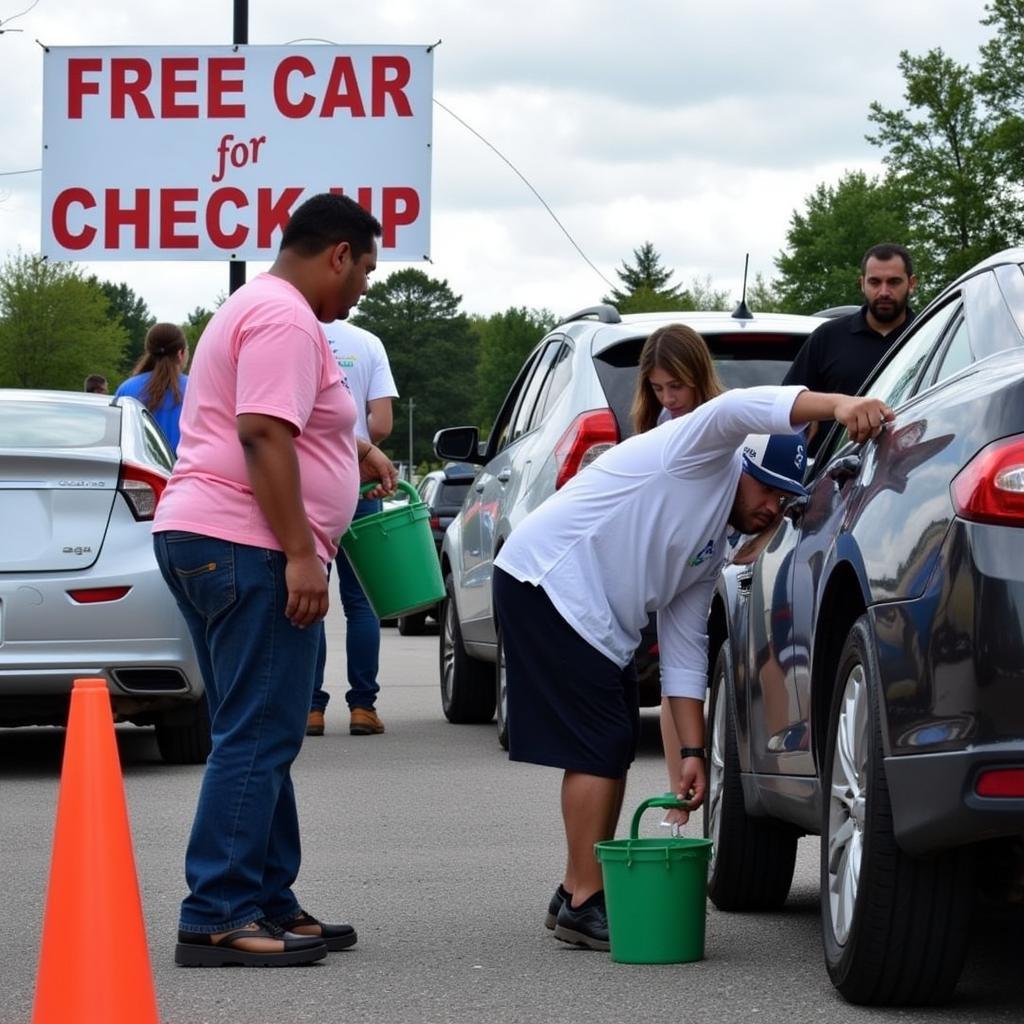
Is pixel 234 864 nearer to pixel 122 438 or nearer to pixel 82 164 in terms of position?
pixel 122 438

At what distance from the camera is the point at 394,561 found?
8.34 meters

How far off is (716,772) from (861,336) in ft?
10.2

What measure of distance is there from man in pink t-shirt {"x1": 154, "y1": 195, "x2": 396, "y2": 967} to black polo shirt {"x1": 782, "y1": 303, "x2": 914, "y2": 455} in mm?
3688

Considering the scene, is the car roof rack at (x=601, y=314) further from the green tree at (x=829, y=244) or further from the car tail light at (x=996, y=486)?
the green tree at (x=829, y=244)

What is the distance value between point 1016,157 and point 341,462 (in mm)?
59306

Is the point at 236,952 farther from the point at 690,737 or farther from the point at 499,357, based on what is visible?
the point at 499,357

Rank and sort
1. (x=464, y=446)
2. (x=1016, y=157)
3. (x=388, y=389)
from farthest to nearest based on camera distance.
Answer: (x=1016, y=157), (x=464, y=446), (x=388, y=389)

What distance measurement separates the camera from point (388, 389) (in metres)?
10.6

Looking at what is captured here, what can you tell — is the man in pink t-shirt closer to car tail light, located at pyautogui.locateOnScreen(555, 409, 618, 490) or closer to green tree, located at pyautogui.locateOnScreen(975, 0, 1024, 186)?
car tail light, located at pyautogui.locateOnScreen(555, 409, 618, 490)


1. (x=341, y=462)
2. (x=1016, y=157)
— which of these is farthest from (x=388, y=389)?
(x=1016, y=157)

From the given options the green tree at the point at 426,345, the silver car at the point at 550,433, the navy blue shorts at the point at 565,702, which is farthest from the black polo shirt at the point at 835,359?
the green tree at the point at 426,345

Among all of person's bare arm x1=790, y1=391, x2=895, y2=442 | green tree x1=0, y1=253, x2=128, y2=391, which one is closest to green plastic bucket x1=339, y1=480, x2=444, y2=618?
person's bare arm x1=790, y1=391, x2=895, y2=442

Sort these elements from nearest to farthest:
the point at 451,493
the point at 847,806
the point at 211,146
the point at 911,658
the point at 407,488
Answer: the point at 911,658, the point at 847,806, the point at 407,488, the point at 211,146, the point at 451,493

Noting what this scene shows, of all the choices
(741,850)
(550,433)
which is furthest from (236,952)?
(550,433)
